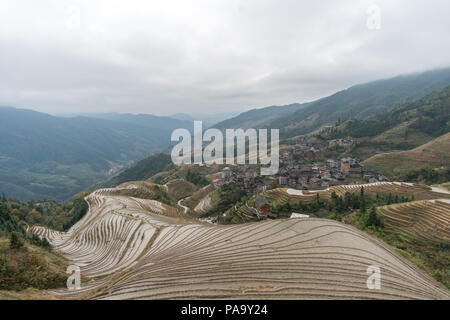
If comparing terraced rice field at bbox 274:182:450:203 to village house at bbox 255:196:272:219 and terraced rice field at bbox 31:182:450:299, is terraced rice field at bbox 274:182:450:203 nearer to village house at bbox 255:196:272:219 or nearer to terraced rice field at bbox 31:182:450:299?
village house at bbox 255:196:272:219

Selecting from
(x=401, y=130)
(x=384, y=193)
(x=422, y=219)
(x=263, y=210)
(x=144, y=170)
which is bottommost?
(x=263, y=210)

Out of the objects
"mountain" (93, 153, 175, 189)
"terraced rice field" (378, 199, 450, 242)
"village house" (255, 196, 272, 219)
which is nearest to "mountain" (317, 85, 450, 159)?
"terraced rice field" (378, 199, 450, 242)

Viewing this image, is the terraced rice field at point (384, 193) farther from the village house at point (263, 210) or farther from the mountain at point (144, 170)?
the mountain at point (144, 170)

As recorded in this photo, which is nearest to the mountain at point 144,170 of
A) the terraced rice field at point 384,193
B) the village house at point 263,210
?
the terraced rice field at point 384,193

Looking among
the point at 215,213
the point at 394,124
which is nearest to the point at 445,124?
the point at 394,124

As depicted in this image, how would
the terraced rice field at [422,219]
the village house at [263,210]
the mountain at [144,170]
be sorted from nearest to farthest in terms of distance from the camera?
the terraced rice field at [422,219], the village house at [263,210], the mountain at [144,170]

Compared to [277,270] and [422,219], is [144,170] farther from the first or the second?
[277,270]

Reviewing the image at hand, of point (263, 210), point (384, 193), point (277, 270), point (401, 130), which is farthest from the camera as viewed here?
point (401, 130)

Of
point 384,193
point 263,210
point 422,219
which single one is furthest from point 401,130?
point 263,210

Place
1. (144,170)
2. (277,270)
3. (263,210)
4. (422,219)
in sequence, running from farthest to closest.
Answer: (144,170)
(263,210)
(422,219)
(277,270)
